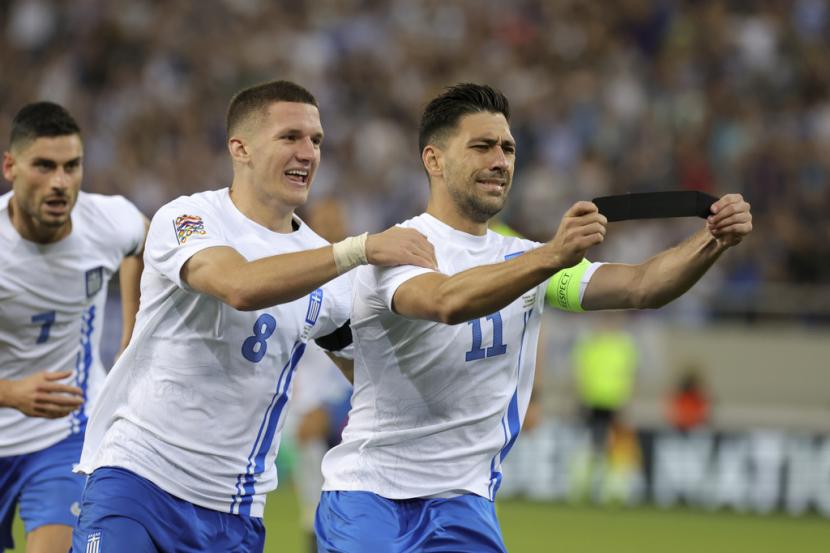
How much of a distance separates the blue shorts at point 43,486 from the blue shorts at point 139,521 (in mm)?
1217

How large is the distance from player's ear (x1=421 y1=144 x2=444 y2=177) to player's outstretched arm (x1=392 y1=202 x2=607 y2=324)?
3.18 feet

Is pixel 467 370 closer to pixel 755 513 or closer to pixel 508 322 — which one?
pixel 508 322

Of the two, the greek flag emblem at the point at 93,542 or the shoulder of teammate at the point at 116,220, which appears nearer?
the greek flag emblem at the point at 93,542

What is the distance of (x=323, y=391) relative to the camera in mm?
10992

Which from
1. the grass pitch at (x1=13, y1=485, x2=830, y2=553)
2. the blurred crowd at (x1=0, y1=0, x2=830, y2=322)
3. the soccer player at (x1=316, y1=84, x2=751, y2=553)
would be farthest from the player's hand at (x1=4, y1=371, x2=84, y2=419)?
the blurred crowd at (x1=0, y1=0, x2=830, y2=322)

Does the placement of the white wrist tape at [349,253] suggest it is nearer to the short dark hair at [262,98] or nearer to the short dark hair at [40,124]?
the short dark hair at [262,98]

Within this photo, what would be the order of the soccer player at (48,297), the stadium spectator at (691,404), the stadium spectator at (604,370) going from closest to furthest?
the soccer player at (48,297) → the stadium spectator at (691,404) → the stadium spectator at (604,370)

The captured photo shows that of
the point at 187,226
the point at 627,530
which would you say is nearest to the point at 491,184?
the point at 187,226

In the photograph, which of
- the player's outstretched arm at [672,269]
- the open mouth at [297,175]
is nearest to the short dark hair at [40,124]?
the open mouth at [297,175]

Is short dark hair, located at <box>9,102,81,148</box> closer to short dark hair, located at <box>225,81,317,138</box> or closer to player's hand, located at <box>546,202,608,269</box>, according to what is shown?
short dark hair, located at <box>225,81,317,138</box>

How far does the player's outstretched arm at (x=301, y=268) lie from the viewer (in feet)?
15.8

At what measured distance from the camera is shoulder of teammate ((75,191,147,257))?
7.04 metres

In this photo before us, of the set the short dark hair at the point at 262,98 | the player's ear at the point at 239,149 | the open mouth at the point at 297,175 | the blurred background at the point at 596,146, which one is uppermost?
the blurred background at the point at 596,146

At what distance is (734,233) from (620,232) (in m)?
13.2
